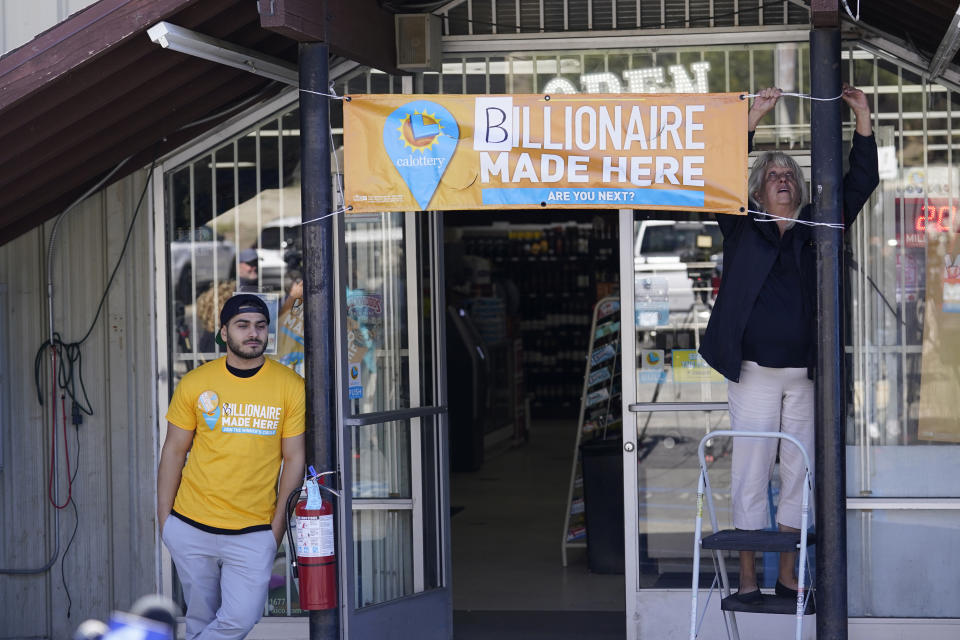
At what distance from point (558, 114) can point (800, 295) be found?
4.24 ft

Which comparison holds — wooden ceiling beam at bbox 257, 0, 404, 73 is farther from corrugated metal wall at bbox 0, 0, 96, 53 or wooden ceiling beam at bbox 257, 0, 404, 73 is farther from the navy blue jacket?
the navy blue jacket

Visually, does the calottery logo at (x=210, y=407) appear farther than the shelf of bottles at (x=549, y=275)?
No

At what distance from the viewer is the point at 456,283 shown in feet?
43.3

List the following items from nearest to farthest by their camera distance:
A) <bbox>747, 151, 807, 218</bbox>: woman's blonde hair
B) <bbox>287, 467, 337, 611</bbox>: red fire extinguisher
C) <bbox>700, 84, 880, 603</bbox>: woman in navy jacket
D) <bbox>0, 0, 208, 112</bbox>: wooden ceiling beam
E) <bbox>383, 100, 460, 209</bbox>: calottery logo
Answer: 1. <bbox>0, 0, 208, 112</bbox>: wooden ceiling beam
2. <bbox>287, 467, 337, 611</bbox>: red fire extinguisher
3. <bbox>383, 100, 460, 209</bbox>: calottery logo
4. <bbox>700, 84, 880, 603</bbox>: woman in navy jacket
5. <bbox>747, 151, 807, 218</bbox>: woman's blonde hair

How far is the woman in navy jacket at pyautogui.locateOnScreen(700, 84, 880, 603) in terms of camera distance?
16.8ft

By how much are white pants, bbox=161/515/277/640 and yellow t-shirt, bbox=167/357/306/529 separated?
0.22 feet

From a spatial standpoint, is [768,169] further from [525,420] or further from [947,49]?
[525,420]

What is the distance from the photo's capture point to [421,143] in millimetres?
4910

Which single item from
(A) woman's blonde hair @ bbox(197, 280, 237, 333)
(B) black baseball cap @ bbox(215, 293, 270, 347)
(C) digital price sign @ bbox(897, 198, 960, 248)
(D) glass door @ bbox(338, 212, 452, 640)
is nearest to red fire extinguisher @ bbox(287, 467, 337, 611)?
(B) black baseball cap @ bbox(215, 293, 270, 347)

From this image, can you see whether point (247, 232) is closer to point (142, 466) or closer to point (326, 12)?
point (142, 466)

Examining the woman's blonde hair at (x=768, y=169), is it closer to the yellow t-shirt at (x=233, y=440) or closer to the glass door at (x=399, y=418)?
the glass door at (x=399, y=418)

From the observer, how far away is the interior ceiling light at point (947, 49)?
4.67 m

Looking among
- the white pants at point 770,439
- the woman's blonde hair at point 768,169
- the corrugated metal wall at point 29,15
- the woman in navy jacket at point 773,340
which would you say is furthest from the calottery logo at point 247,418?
the woman's blonde hair at point 768,169

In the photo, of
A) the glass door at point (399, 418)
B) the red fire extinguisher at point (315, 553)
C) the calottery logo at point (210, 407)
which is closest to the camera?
the red fire extinguisher at point (315, 553)
